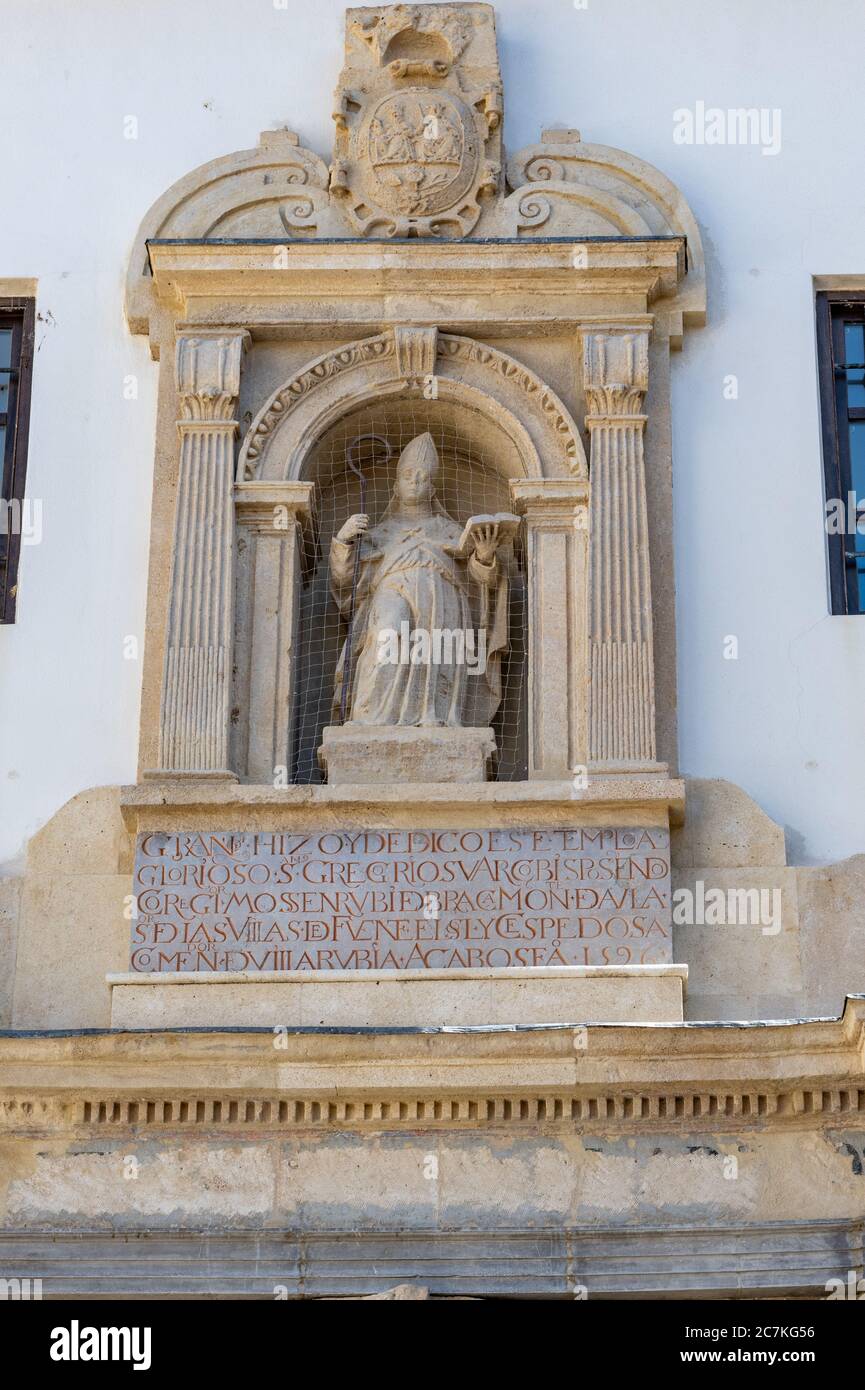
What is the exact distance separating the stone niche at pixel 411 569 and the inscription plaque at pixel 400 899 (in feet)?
0.04

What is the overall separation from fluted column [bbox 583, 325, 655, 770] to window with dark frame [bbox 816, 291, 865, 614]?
77cm

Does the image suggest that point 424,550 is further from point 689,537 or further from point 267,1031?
point 267,1031

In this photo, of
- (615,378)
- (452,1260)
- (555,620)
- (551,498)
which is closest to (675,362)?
(615,378)

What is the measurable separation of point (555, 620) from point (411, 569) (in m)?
0.59

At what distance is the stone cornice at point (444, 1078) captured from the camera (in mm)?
9797

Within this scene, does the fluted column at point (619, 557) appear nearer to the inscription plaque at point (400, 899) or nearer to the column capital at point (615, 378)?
the column capital at point (615, 378)

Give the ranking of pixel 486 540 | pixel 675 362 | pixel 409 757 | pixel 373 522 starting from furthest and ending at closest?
pixel 373 522 → pixel 675 362 → pixel 486 540 → pixel 409 757

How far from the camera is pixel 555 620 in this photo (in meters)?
10.9

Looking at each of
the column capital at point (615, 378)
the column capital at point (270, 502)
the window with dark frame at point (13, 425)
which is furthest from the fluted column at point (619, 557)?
the window with dark frame at point (13, 425)

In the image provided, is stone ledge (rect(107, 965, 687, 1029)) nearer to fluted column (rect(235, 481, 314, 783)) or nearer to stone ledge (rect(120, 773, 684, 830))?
stone ledge (rect(120, 773, 684, 830))

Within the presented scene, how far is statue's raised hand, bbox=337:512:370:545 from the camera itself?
11.2 m

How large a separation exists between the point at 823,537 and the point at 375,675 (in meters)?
1.81

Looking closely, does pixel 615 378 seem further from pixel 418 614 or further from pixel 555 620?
pixel 418 614
